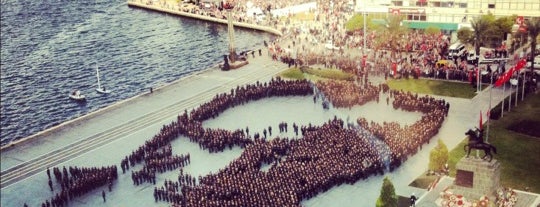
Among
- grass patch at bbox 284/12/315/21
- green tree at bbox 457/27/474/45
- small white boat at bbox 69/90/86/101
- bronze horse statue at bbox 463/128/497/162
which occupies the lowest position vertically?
small white boat at bbox 69/90/86/101

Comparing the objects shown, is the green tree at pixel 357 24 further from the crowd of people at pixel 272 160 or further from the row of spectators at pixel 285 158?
the row of spectators at pixel 285 158

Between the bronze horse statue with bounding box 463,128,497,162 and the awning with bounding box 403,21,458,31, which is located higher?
the awning with bounding box 403,21,458,31

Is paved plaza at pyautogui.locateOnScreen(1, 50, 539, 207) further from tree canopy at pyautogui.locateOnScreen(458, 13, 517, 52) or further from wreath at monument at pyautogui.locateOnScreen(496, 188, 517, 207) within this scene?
tree canopy at pyautogui.locateOnScreen(458, 13, 517, 52)

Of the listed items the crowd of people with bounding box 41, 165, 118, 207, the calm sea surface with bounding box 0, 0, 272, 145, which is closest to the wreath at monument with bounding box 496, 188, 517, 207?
the crowd of people with bounding box 41, 165, 118, 207

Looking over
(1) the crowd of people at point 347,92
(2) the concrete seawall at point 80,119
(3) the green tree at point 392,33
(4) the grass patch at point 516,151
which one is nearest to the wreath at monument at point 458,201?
(4) the grass patch at point 516,151

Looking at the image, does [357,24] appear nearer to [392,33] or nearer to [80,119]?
[392,33]

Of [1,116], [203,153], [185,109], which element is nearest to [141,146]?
[203,153]

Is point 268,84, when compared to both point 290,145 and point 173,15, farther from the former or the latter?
point 173,15
